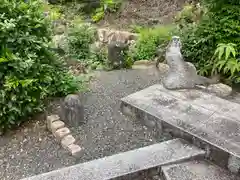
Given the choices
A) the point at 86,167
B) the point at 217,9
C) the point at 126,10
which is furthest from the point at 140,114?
the point at 126,10

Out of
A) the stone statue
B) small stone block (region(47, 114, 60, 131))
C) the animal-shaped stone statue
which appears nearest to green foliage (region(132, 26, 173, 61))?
the stone statue

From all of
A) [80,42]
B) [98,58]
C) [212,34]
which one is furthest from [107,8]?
[212,34]

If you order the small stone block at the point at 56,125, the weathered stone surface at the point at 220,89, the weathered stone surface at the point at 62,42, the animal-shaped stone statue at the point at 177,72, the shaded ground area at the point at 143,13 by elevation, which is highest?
the shaded ground area at the point at 143,13

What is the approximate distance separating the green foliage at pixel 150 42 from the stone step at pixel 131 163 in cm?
281

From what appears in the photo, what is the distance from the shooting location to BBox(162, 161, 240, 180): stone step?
2.61 metres

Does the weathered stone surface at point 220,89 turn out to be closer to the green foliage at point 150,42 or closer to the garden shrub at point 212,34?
the garden shrub at point 212,34

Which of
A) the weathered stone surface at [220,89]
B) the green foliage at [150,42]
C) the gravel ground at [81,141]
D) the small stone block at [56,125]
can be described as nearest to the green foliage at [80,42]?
the green foliage at [150,42]

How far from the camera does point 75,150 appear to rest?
9.77ft

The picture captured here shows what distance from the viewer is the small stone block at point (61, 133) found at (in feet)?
10.4

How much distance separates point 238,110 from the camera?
3361 millimetres

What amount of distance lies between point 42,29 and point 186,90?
82.5 inches

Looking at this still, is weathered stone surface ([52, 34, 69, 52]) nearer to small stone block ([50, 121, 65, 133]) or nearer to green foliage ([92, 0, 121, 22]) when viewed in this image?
green foliage ([92, 0, 121, 22])

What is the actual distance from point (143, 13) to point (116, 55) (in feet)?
9.72

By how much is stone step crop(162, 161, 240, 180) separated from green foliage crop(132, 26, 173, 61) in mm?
2978
